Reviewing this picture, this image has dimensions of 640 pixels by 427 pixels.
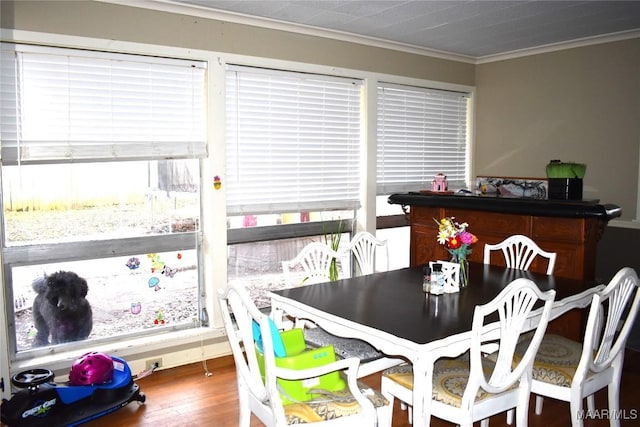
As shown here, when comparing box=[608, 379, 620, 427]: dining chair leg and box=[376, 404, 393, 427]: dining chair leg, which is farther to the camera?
box=[608, 379, 620, 427]: dining chair leg

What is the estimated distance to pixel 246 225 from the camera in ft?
13.3

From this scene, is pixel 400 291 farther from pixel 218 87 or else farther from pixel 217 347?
pixel 218 87

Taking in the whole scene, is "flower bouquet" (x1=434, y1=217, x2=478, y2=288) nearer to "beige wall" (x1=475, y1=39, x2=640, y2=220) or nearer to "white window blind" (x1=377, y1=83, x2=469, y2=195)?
"white window blind" (x1=377, y1=83, x2=469, y2=195)

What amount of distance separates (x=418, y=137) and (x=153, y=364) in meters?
3.06

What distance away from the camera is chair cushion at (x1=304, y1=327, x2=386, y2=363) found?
272 cm

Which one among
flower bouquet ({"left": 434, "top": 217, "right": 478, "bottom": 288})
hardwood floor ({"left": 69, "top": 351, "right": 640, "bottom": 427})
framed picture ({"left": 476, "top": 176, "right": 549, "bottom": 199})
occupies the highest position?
framed picture ({"left": 476, "top": 176, "right": 549, "bottom": 199})

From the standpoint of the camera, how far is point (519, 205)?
3684 mm

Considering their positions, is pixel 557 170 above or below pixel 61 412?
above

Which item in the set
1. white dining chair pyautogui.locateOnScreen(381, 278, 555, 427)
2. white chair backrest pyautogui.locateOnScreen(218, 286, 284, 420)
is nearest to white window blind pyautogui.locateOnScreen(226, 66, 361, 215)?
white chair backrest pyautogui.locateOnScreen(218, 286, 284, 420)

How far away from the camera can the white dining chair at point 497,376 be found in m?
2.13

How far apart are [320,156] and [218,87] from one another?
1.04 meters

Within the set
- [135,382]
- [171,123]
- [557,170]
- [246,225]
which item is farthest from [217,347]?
[557,170]

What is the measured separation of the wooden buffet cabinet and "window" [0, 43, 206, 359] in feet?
6.25

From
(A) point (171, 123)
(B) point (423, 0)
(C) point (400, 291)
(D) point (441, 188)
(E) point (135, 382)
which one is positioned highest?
(B) point (423, 0)
